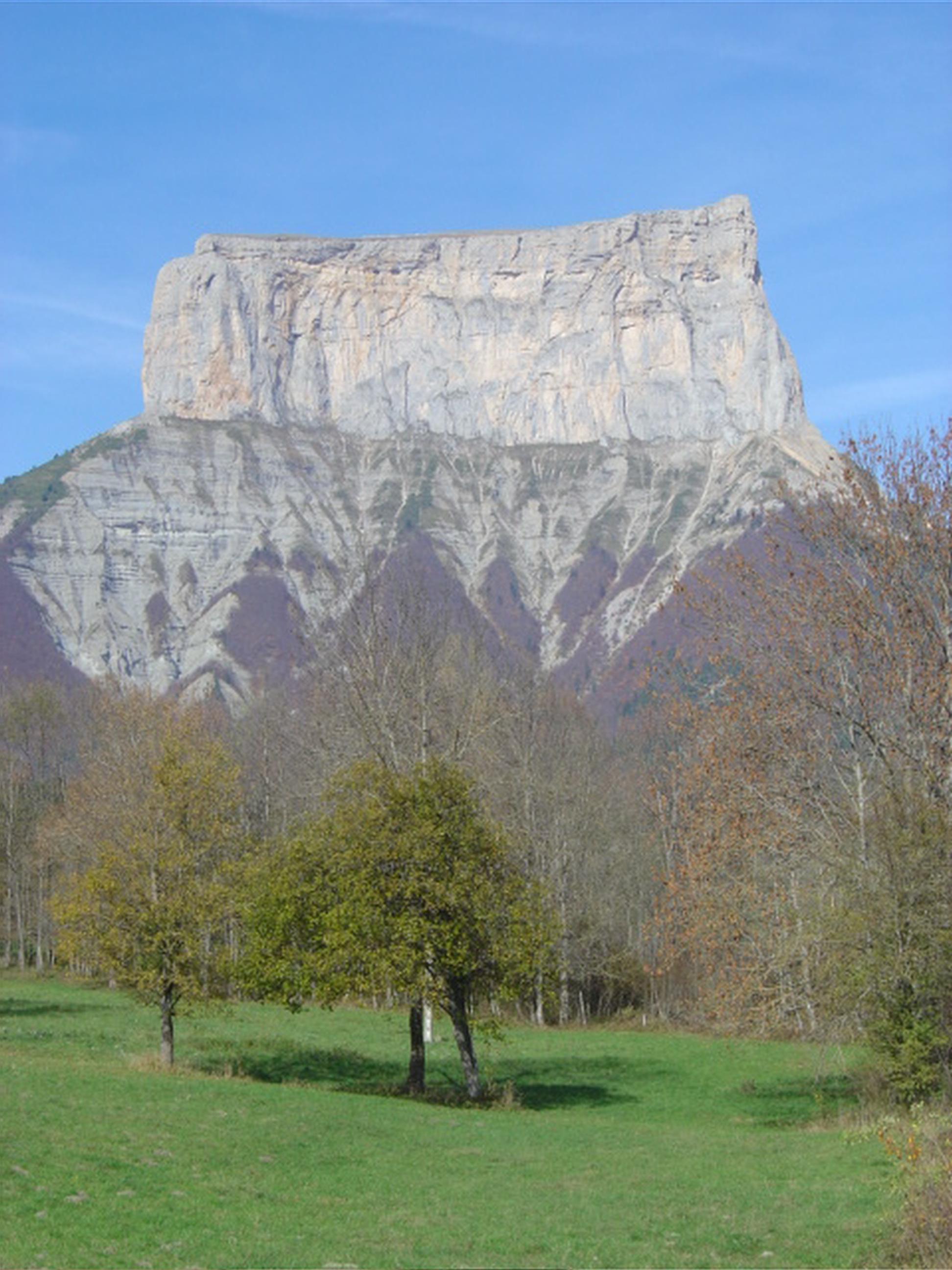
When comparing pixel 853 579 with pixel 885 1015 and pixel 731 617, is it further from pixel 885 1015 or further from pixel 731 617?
pixel 885 1015

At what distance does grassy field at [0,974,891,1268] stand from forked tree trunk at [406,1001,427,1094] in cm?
72

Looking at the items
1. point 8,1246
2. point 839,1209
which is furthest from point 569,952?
point 8,1246

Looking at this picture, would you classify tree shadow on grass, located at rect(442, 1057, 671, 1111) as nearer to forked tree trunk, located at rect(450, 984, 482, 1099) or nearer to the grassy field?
the grassy field

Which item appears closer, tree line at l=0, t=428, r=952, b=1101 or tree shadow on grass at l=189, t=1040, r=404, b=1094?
tree line at l=0, t=428, r=952, b=1101

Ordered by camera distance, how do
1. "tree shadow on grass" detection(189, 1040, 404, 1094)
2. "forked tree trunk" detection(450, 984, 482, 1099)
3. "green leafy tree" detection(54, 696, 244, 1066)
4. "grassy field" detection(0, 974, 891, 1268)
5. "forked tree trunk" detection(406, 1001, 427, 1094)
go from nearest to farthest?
Answer: "grassy field" detection(0, 974, 891, 1268) → "forked tree trunk" detection(450, 984, 482, 1099) → "green leafy tree" detection(54, 696, 244, 1066) → "forked tree trunk" detection(406, 1001, 427, 1094) → "tree shadow on grass" detection(189, 1040, 404, 1094)

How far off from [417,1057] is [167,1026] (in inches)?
228

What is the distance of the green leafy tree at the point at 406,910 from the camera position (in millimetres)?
29672

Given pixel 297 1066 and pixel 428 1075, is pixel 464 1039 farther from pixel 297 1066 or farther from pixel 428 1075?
pixel 297 1066

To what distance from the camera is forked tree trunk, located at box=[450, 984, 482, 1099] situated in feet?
101

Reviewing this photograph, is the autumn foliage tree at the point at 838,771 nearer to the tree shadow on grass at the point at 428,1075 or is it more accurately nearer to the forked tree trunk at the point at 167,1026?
the tree shadow on grass at the point at 428,1075

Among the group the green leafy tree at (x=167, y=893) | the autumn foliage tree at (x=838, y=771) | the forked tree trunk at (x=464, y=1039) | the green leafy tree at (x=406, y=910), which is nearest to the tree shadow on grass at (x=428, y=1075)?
the forked tree trunk at (x=464, y=1039)

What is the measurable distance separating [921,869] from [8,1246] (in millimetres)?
15852

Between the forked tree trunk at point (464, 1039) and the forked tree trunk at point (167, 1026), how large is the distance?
641 centimetres

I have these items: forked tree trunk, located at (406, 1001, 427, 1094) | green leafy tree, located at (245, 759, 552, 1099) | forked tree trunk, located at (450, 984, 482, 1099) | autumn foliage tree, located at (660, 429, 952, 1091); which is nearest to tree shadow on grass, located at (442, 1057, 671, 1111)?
forked tree trunk, located at (450, 984, 482, 1099)
